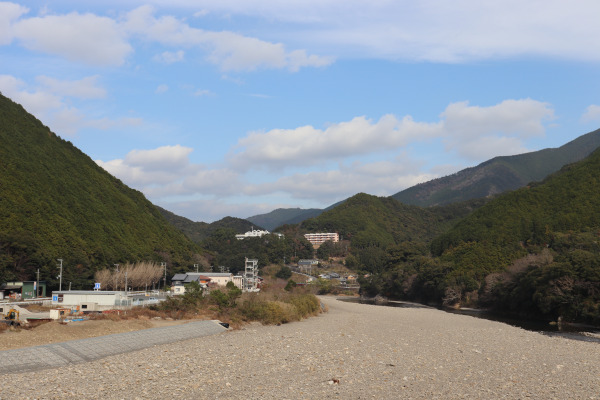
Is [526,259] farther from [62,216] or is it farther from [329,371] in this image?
[62,216]

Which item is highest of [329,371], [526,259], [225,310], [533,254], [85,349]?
[533,254]

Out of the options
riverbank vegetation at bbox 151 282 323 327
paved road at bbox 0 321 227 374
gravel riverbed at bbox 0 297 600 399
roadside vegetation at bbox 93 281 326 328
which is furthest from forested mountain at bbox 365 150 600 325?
paved road at bbox 0 321 227 374

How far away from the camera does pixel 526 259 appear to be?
64.6 meters

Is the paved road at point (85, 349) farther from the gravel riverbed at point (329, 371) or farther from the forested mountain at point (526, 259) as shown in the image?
the forested mountain at point (526, 259)

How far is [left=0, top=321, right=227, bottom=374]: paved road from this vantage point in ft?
59.3

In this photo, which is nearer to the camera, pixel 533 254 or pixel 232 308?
pixel 232 308

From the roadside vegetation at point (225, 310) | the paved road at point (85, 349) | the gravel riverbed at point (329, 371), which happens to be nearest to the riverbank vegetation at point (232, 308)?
the roadside vegetation at point (225, 310)

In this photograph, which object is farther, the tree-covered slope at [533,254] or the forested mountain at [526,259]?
the forested mountain at [526,259]

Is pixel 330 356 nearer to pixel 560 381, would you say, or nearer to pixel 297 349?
pixel 297 349

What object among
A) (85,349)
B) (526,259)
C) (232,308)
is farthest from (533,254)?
(85,349)

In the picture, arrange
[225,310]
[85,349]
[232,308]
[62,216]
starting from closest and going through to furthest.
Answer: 1. [85,349]
2. [225,310]
3. [232,308]
4. [62,216]

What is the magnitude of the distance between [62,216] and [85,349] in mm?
59541

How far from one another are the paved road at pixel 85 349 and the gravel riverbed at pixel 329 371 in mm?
929

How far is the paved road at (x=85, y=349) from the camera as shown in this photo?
1808 centimetres
